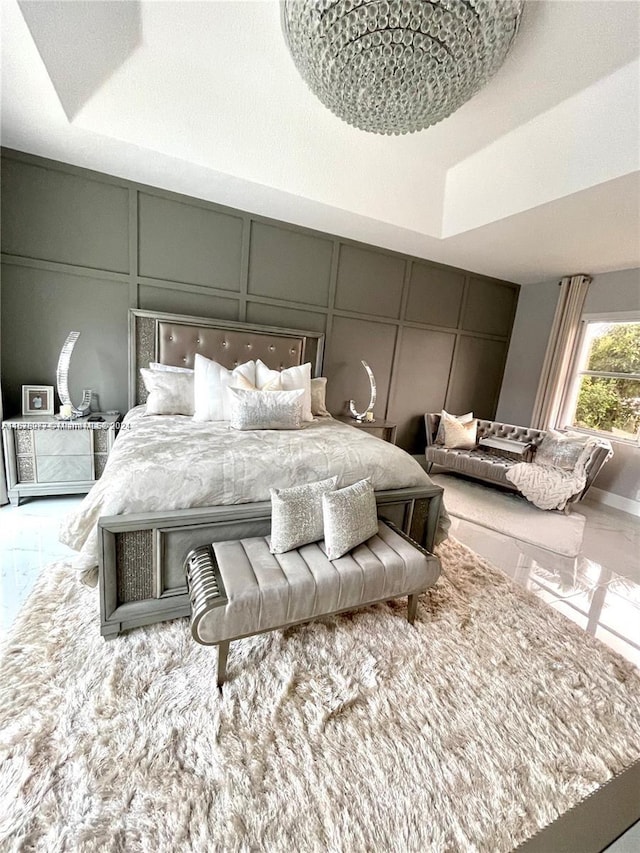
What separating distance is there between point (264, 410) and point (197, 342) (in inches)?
51.6

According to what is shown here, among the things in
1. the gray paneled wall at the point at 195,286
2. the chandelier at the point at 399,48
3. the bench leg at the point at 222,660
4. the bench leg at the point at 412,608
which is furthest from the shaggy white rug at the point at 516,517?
the chandelier at the point at 399,48

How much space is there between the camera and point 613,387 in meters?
4.11

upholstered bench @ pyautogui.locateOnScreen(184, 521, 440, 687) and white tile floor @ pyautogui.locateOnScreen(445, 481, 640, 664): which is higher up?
upholstered bench @ pyautogui.locateOnScreen(184, 521, 440, 687)

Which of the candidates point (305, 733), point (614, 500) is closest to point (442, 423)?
point (614, 500)

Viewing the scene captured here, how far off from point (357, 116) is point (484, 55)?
578mm

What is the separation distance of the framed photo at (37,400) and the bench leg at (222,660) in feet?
8.69

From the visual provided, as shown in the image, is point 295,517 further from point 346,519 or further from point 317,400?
point 317,400

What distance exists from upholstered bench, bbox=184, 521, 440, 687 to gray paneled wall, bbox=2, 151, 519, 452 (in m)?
2.47

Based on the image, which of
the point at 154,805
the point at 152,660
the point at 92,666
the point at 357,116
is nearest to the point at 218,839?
the point at 154,805

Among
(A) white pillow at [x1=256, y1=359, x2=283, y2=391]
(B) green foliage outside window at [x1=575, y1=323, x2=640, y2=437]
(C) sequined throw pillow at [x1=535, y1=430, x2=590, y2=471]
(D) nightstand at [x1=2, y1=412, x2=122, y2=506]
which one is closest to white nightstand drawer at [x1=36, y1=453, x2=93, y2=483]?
(D) nightstand at [x1=2, y1=412, x2=122, y2=506]

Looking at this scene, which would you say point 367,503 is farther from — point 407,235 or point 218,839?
point 407,235

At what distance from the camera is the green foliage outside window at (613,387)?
3.92 metres

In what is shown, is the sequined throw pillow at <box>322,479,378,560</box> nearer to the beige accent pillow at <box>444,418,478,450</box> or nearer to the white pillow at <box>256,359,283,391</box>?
the white pillow at <box>256,359,283,391</box>

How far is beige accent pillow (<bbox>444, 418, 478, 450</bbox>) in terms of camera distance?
167 inches
